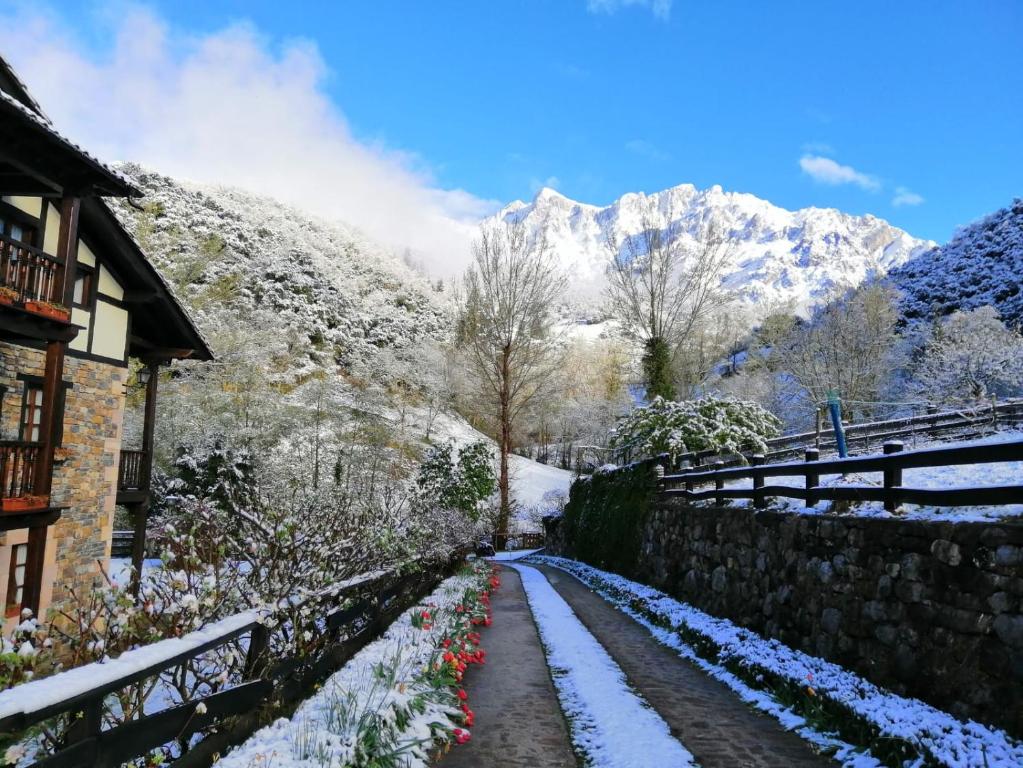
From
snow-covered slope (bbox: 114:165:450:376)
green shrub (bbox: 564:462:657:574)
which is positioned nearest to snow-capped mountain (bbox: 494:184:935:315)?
snow-covered slope (bbox: 114:165:450:376)

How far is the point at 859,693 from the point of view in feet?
17.7

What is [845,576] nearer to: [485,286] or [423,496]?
[423,496]

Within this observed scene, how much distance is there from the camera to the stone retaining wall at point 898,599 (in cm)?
449

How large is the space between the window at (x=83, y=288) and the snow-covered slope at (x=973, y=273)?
120ft

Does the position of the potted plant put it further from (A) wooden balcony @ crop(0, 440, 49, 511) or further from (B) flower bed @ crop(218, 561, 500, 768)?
(B) flower bed @ crop(218, 561, 500, 768)

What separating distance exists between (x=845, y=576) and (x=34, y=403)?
13.0 meters

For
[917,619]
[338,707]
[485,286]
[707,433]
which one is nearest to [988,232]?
[485,286]

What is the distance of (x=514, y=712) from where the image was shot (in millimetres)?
5672

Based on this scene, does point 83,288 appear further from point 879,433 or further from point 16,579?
point 879,433

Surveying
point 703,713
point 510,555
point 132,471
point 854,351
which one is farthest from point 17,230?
point 854,351

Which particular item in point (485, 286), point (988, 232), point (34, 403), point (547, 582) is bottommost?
point (547, 582)

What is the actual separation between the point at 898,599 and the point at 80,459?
13158 mm

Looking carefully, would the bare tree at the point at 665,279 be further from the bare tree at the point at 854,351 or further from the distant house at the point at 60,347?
the distant house at the point at 60,347

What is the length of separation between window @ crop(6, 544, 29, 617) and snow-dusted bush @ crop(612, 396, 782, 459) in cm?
1279
